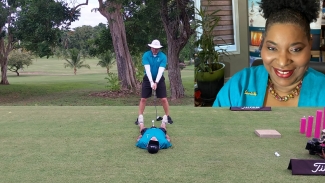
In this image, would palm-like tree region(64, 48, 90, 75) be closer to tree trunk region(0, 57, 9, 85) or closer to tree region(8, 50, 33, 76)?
tree region(8, 50, 33, 76)

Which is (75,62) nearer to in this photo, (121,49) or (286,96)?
(121,49)

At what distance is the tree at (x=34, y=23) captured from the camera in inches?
314

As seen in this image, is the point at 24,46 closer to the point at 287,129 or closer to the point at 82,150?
the point at 82,150

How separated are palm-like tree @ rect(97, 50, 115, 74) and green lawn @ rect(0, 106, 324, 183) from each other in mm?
1928

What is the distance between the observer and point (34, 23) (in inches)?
317

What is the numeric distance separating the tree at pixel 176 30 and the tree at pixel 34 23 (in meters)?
2.07

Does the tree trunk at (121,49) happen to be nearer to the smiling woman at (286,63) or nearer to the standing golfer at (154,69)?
the standing golfer at (154,69)

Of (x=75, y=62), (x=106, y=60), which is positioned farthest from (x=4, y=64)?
(x=106, y=60)

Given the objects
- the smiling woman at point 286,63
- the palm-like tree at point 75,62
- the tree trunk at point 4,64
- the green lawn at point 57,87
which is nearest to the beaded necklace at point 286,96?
the smiling woman at point 286,63

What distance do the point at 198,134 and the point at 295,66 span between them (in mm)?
1454

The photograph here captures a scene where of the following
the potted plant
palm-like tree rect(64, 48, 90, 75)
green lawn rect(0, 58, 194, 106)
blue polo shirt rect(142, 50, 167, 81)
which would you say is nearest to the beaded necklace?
the potted plant

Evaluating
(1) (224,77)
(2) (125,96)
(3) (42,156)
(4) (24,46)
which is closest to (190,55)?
(1) (224,77)

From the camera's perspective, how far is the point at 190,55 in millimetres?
6203

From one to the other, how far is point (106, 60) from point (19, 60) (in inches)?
71.3
